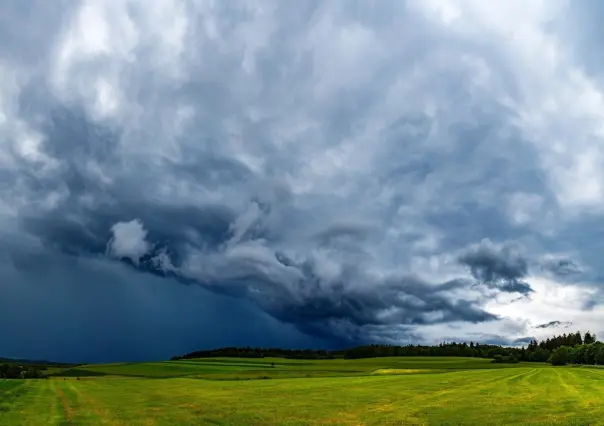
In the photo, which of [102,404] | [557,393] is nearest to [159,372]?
[102,404]

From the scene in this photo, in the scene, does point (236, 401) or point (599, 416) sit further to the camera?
point (236, 401)

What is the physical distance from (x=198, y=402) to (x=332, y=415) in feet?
69.7

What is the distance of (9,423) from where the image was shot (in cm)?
4409

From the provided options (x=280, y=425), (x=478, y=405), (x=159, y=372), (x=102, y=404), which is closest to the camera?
(x=280, y=425)

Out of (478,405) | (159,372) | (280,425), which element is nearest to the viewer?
(280,425)

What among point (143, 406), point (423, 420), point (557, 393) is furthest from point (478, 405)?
point (143, 406)

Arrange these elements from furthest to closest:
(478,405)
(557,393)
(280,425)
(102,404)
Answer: (557,393)
(102,404)
(478,405)
(280,425)

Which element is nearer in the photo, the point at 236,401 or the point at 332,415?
the point at 332,415

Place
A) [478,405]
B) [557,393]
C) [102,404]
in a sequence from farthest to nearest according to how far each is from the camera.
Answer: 1. [557,393]
2. [102,404]
3. [478,405]

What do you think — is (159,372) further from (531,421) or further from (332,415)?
(531,421)

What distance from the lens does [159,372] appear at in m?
179

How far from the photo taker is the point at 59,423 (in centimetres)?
4319

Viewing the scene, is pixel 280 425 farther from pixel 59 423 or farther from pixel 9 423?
pixel 9 423

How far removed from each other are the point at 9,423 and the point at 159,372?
14209 centimetres
